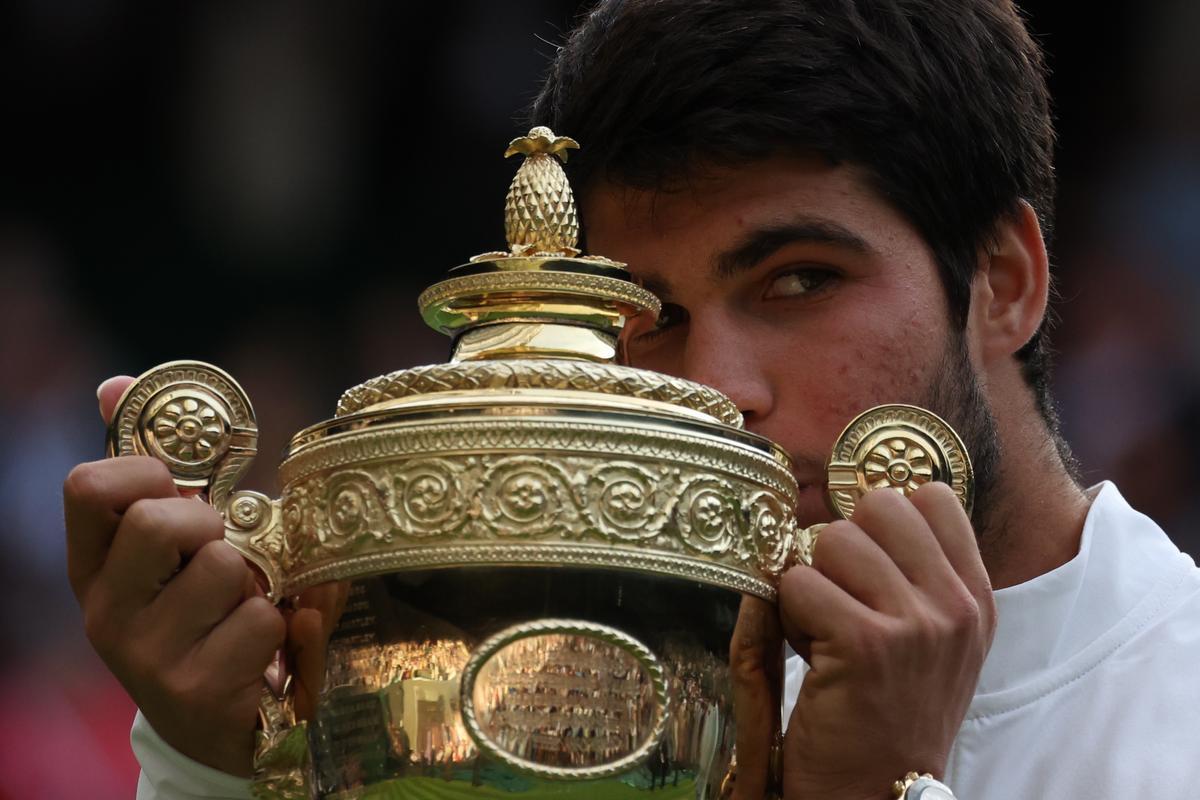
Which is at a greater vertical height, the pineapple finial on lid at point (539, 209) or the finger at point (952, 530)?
the pineapple finial on lid at point (539, 209)

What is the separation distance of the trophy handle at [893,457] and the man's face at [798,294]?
0.52 m

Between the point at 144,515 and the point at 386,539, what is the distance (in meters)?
0.23

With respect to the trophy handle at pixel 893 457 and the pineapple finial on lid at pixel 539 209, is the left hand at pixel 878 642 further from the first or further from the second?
the pineapple finial on lid at pixel 539 209

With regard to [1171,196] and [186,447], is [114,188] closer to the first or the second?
[1171,196]

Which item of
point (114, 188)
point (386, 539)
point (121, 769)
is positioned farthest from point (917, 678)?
point (114, 188)

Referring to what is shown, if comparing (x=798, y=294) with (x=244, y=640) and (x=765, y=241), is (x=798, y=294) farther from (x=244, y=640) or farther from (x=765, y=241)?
(x=244, y=640)

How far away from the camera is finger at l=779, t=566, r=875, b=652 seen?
1.53 metres

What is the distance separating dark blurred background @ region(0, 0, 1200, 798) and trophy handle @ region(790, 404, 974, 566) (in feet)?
11.9

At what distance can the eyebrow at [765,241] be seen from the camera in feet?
7.47

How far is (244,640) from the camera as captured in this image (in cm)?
155

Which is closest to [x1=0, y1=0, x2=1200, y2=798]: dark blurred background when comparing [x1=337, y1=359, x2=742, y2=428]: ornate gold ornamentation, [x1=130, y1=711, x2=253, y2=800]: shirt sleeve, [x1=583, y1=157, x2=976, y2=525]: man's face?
[x1=583, y1=157, x2=976, y2=525]: man's face

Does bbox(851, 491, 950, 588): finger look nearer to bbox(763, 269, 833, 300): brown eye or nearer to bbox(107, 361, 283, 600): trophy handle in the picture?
bbox(107, 361, 283, 600): trophy handle

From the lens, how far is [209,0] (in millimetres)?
5777

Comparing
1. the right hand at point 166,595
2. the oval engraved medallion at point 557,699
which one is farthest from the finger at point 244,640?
the oval engraved medallion at point 557,699
